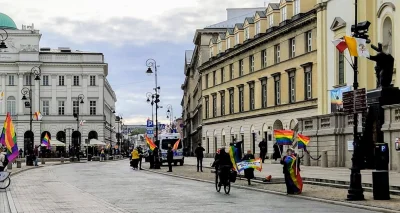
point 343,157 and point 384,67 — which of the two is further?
point 343,157

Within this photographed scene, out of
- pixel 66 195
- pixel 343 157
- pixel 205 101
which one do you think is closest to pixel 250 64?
pixel 205 101

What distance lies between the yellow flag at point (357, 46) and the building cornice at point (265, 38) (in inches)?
1305

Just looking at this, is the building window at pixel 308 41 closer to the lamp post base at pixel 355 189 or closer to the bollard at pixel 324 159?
the bollard at pixel 324 159

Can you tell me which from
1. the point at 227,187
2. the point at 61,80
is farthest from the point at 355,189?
the point at 61,80

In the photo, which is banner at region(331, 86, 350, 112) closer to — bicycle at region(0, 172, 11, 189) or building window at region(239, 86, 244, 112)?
bicycle at region(0, 172, 11, 189)

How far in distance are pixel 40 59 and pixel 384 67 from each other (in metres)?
95.1

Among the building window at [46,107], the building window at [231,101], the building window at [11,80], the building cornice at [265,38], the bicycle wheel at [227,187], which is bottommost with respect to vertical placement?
the bicycle wheel at [227,187]

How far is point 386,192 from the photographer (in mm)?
20625

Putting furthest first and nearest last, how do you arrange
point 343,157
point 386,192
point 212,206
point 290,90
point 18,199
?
point 290,90
point 343,157
point 18,199
point 386,192
point 212,206

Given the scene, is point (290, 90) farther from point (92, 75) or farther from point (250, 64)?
point (92, 75)

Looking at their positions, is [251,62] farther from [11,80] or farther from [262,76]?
[11,80]

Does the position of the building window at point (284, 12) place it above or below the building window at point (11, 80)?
above

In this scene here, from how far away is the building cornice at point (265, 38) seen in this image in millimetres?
57094

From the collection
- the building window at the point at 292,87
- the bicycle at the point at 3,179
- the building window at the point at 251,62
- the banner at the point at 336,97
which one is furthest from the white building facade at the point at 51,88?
the bicycle at the point at 3,179
